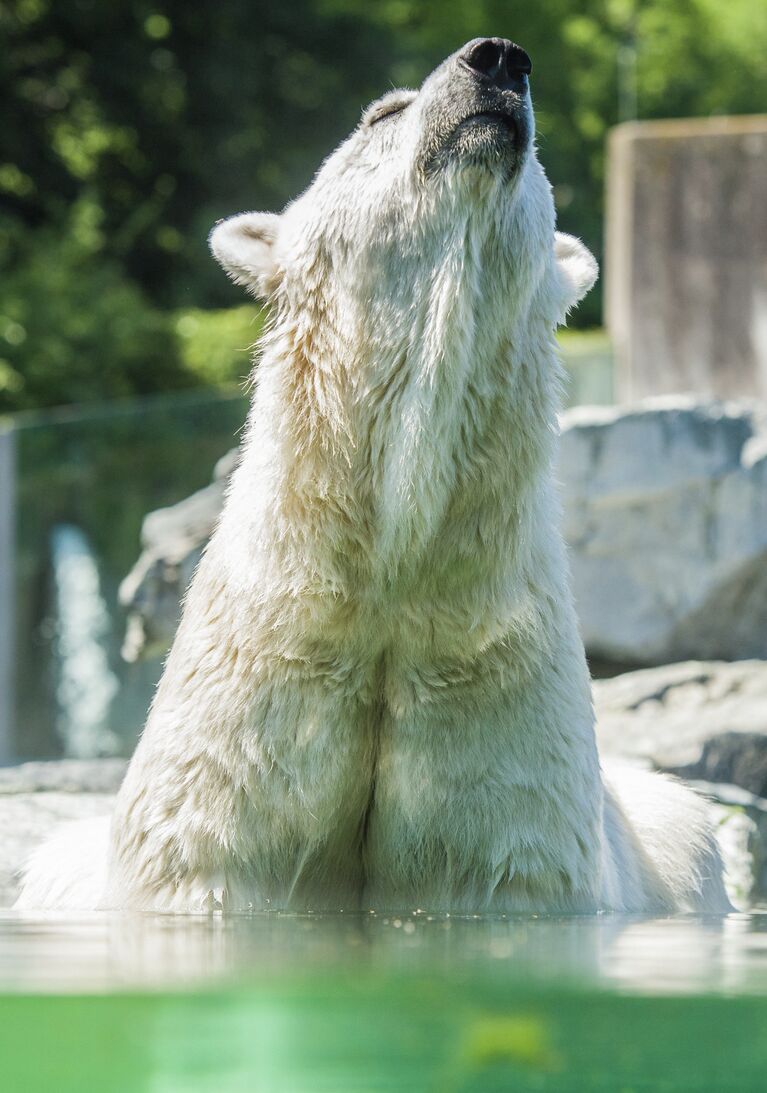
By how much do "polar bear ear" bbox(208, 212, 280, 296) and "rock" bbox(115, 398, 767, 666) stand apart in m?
5.18

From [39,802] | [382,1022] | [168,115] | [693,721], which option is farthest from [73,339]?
[382,1022]

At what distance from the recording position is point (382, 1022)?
1.43 metres

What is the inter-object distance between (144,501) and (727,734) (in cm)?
610

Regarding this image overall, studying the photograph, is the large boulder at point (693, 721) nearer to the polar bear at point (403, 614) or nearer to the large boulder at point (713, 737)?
the large boulder at point (713, 737)

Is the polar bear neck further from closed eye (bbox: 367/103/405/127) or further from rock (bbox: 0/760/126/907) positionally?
rock (bbox: 0/760/126/907)

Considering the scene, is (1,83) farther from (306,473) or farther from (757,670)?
(306,473)

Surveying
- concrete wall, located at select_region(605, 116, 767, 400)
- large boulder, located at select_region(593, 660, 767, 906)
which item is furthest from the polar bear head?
concrete wall, located at select_region(605, 116, 767, 400)

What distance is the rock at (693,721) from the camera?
21.2ft

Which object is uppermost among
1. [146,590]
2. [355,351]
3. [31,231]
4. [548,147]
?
[548,147]

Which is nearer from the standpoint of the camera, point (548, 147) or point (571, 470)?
point (571, 470)

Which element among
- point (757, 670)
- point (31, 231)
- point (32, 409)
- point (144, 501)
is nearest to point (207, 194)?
point (31, 231)

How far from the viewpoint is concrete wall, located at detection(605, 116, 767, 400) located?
11953mm

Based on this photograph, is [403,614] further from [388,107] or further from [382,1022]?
[382,1022]

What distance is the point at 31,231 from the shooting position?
2175 cm
